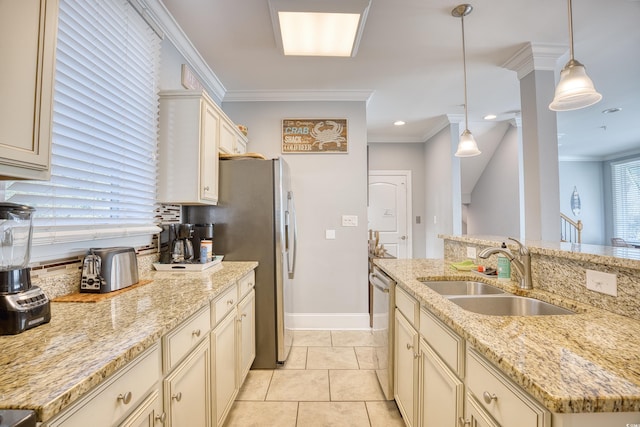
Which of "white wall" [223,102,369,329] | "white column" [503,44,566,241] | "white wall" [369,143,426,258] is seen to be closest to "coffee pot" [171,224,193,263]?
"white wall" [223,102,369,329]

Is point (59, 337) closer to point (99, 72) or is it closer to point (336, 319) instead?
point (99, 72)

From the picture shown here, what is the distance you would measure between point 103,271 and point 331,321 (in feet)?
7.94

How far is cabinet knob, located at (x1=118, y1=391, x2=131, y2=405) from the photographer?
0.80 meters

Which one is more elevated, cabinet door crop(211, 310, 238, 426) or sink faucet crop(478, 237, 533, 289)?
sink faucet crop(478, 237, 533, 289)

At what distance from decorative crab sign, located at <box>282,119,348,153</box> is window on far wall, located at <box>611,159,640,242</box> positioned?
729 cm

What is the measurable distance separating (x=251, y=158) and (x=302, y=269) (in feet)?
4.72

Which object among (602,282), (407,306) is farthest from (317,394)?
(602,282)

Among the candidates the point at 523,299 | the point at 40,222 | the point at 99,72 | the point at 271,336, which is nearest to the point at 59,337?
the point at 40,222

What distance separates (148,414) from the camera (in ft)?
3.04

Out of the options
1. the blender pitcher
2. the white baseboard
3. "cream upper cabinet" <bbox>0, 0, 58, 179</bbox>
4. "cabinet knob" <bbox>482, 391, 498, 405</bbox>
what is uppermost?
"cream upper cabinet" <bbox>0, 0, 58, 179</bbox>

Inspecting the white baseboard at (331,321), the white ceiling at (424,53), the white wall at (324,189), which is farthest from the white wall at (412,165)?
the white baseboard at (331,321)

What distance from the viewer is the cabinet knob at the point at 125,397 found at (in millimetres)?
798

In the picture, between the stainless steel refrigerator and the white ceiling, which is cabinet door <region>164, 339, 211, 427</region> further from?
the white ceiling

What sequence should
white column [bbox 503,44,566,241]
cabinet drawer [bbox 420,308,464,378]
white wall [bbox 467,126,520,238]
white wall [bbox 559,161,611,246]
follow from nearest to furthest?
1. cabinet drawer [bbox 420,308,464,378]
2. white column [bbox 503,44,566,241]
3. white wall [bbox 467,126,520,238]
4. white wall [bbox 559,161,611,246]
